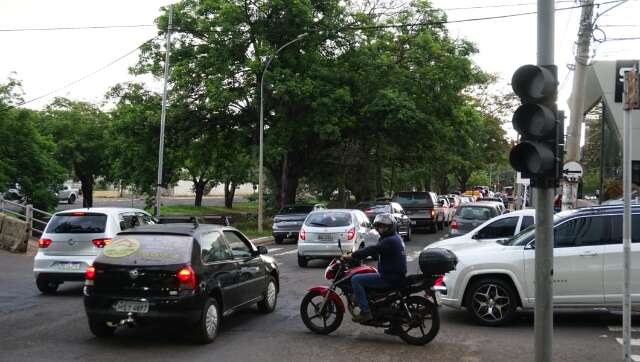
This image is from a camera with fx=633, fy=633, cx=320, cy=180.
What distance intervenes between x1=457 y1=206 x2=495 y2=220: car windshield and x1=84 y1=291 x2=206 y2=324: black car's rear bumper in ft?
48.2

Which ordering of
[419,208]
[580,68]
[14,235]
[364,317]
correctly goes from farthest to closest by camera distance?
[419,208] < [14,235] < [580,68] < [364,317]

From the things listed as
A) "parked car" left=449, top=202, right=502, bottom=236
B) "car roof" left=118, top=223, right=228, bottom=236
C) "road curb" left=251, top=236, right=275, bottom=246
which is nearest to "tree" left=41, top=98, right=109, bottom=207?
"road curb" left=251, top=236, right=275, bottom=246

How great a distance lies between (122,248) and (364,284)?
316 cm

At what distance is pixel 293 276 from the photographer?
50.0 feet

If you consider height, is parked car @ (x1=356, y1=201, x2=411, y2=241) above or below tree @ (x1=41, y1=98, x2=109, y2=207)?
below

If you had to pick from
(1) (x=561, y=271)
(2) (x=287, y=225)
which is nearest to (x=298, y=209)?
(2) (x=287, y=225)

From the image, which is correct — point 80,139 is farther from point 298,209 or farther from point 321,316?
point 321,316

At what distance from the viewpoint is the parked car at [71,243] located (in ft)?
38.4

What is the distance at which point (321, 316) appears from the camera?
28.9 feet

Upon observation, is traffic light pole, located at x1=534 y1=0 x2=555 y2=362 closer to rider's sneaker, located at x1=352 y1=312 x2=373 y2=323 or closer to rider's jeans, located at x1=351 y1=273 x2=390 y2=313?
rider's jeans, located at x1=351 y1=273 x2=390 y2=313

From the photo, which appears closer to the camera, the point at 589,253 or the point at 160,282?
the point at 160,282

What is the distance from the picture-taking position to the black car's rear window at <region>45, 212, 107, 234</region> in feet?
39.2

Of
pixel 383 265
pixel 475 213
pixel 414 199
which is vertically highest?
pixel 414 199

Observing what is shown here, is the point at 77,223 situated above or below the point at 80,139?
below
